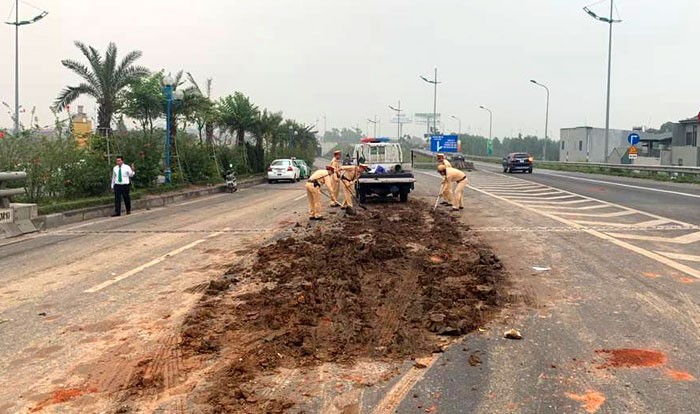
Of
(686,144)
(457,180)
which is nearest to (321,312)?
(457,180)

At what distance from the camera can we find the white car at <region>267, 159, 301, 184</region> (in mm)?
34656

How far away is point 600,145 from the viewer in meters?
77.6

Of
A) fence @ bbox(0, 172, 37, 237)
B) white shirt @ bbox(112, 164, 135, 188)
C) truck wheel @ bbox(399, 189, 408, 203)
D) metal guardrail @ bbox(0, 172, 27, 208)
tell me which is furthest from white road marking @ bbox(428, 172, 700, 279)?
metal guardrail @ bbox(0, 172, 27, 208)

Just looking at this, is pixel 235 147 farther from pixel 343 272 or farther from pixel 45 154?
pixel 343 272

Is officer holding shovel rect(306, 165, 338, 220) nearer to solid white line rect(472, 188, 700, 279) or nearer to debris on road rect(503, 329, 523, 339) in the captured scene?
solid white line rect(472, 188, 700, 279)

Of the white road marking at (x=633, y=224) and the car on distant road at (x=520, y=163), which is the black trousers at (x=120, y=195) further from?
the car on distant road at (x=520, y=163)

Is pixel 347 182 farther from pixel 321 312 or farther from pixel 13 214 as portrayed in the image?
pixel 321 312

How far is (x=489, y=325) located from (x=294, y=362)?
78.4 inches

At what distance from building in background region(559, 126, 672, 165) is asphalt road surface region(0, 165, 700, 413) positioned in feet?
173

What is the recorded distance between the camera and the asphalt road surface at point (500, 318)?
4023 millimetres

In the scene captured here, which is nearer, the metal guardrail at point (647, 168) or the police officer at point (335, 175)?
the police officer at point (335, 175)

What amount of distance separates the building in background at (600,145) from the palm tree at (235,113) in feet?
126

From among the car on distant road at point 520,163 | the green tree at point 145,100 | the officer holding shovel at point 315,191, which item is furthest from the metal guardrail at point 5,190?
the car on distant road at point 520,163

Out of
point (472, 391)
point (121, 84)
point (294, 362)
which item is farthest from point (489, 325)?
point (121, 84)
